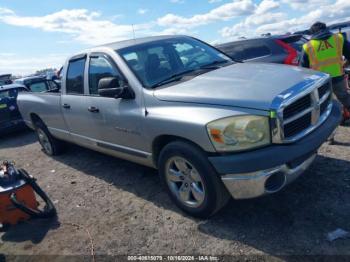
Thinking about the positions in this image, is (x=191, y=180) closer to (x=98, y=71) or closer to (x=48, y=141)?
(x=98, y=71)

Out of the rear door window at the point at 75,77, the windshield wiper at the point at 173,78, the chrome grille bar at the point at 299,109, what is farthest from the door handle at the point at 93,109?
the chrome grille bar at the point at 299,109

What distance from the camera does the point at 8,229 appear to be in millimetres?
4133

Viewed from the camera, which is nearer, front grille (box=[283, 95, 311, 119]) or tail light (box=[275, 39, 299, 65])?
front grille (box=[283, 95, 311, 119])

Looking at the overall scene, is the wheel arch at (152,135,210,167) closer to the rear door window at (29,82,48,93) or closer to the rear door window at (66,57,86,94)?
the rear door window at (66,57,86,94)

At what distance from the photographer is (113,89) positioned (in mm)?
3883

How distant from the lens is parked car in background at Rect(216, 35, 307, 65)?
741cm

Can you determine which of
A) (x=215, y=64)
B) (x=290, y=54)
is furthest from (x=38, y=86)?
(x=215, y=64)

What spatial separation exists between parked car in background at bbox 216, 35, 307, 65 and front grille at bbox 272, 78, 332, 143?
3893mm

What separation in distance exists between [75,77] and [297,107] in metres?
3.40

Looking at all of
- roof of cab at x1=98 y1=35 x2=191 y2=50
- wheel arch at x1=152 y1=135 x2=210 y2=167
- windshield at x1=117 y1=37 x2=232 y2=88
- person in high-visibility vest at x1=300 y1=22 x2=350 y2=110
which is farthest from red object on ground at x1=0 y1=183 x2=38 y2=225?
person in high-visibility vest at x1=300 y1=22 x2=350 y2=110


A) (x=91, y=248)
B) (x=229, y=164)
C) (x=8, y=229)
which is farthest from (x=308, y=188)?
(x=8, y=229)

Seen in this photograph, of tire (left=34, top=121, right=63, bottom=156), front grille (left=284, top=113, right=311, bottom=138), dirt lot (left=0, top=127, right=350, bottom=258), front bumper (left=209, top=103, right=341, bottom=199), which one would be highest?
front grille (left=284, top=113, right=311, bottom=138)

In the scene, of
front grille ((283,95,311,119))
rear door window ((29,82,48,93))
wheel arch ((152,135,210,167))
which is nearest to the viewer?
front grille ((283,95,311,119))

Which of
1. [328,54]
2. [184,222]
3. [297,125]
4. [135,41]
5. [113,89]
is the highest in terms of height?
[135,41]
